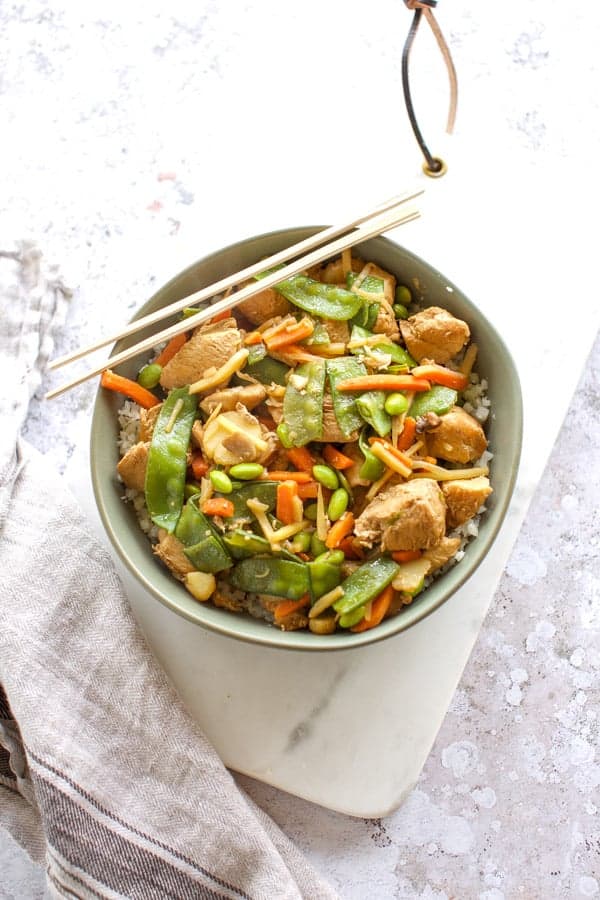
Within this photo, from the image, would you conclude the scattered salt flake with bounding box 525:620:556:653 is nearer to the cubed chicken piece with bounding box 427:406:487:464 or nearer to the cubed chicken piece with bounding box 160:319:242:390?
the cubed chicken piece with bounding box 427:406:487:464

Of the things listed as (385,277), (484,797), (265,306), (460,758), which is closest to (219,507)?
(265,306)

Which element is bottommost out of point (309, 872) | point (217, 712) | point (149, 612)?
point (309, 872)

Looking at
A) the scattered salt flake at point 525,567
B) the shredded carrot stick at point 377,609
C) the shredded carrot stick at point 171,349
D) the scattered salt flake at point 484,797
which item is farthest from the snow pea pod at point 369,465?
the scattered salt flake at point 484,797

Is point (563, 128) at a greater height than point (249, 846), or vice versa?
point (563, 128)

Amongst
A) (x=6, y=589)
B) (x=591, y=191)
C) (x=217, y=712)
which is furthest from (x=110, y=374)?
(x=591, y=191)

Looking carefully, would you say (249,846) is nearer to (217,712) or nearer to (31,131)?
(217,712)

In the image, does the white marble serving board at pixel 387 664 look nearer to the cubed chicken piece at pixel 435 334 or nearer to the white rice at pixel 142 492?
the white rice at pixel 142 492
